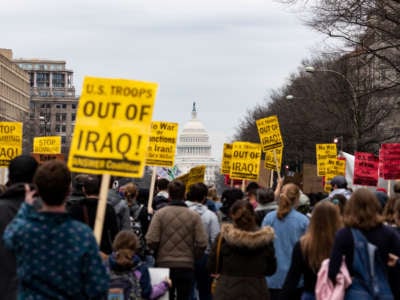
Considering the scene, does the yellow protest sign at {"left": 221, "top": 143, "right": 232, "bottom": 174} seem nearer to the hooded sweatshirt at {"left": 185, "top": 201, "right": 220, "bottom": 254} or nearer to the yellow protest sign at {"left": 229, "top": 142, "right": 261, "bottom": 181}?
the yellow protest sign at {"left": 229, "top": 142, "right": 261, "bottom": 181}

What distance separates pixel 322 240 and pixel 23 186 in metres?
2.37

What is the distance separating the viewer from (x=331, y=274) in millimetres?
9367

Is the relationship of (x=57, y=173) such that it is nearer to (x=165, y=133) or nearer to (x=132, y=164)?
(x=132, y=164)

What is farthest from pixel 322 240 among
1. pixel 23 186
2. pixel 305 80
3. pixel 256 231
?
pixel 305 80

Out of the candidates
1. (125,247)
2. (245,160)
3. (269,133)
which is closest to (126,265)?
(125,247)

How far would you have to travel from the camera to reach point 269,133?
2530cm

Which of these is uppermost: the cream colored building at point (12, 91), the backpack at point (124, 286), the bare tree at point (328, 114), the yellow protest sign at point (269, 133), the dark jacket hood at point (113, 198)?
the cream colored building at point (12, 91)

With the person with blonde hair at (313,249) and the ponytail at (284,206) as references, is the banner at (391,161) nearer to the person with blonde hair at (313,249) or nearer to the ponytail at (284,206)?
the ponytail at (284,206)

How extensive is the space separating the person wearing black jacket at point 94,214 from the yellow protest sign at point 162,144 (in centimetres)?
796

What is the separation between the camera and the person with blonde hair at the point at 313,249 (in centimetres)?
991

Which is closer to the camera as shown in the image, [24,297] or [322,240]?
[24,297]

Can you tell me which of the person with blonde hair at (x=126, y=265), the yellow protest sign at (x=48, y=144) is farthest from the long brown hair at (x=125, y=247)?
the yellow protest sign at (x=48, y=144)

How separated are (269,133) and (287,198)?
12.9 metres

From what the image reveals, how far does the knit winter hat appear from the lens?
9211 millimetres
